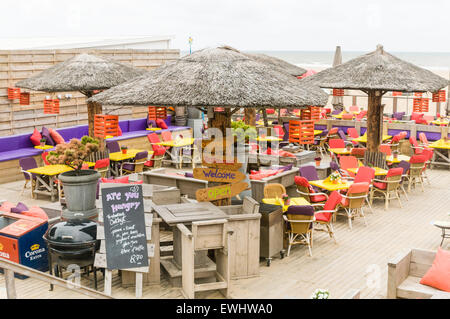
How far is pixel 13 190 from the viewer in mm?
12922

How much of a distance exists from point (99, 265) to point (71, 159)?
178 centimetres

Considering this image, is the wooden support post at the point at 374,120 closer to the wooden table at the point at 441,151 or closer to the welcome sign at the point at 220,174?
the wooden table at the point at 441,151

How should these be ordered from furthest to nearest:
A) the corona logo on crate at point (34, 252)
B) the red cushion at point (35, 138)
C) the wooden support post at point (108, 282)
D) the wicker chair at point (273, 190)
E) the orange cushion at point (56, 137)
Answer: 1. the orange cushion at point (56, 137)
2. the red cushion at point (35, 138)
3. the wicker chair at point (273, 190)
4. the corona logo on crate at point (34, 252)
5. the wooden support post at point (108, 282)

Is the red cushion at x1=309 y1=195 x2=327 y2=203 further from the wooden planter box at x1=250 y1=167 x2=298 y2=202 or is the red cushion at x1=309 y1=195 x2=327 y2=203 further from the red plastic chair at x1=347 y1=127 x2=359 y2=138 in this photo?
the red plastic chair at x1=347 y1=127 x2=359 y2=138

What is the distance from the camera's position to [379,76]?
482 inches

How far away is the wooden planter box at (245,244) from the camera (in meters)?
7.32

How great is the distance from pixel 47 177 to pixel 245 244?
6351mm

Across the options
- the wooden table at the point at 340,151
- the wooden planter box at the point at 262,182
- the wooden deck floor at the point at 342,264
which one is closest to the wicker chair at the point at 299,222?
the wooden deck floor at the point at 342,264

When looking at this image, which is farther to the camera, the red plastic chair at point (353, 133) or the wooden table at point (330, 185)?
the red plastic chair at point (353, 133)

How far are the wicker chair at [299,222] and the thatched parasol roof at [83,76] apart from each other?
19.8 feet

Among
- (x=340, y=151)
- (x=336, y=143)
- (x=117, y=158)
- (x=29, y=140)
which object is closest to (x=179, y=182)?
(x=117, y=158)

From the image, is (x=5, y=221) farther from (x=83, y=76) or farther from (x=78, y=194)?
(x=83, y=76)

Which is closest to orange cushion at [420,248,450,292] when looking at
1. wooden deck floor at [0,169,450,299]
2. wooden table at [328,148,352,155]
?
wooden deck floor at [0,169,450,299]

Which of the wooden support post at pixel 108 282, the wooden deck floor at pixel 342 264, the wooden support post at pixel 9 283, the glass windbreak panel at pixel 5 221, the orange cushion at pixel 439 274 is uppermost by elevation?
the wooden support post at pixel 9 283
